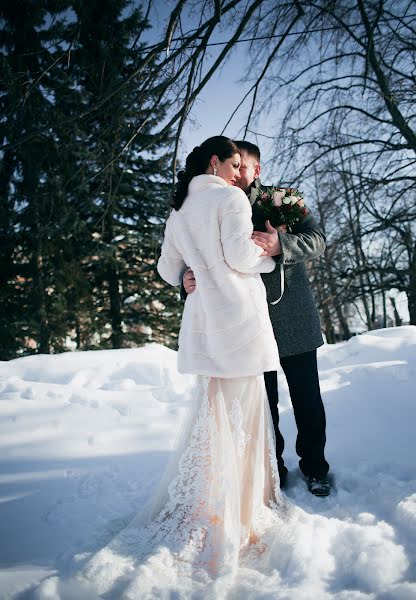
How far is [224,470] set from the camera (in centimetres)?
177

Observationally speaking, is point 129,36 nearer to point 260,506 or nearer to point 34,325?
point 260,506

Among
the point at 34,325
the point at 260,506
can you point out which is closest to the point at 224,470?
the point at 260,506

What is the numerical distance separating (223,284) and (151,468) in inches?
63.9

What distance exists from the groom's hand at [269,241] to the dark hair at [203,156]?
0.44 meters

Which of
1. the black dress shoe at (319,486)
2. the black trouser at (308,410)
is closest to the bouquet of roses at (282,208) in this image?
the black trouser at (308,410)

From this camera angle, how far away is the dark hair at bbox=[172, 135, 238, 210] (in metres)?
1.92

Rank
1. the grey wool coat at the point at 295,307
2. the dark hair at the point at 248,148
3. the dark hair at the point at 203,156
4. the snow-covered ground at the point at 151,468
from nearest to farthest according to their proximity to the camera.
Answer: the snow-covered ground at the point at 151,468 → the dark hair at the point at 203,156 → the grey wool coat at the point at 295,307 → the dark hair at the point at 248,148

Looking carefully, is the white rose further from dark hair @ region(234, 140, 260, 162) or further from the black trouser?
the black trouser

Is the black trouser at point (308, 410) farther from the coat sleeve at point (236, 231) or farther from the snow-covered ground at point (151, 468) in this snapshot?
the coat sleeve at point (236, 231)

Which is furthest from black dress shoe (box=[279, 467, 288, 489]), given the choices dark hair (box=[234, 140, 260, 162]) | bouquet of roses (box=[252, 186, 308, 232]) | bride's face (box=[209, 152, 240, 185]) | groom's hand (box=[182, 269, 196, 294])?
dark hair (box=[234, 140, 260, 162])

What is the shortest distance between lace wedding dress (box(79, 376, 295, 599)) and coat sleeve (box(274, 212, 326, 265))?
696 millimetres

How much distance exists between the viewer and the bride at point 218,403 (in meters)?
1.68

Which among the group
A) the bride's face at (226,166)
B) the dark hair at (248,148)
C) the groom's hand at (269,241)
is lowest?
the groom's hand at (269,241)

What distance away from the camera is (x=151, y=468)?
2.63 metres
